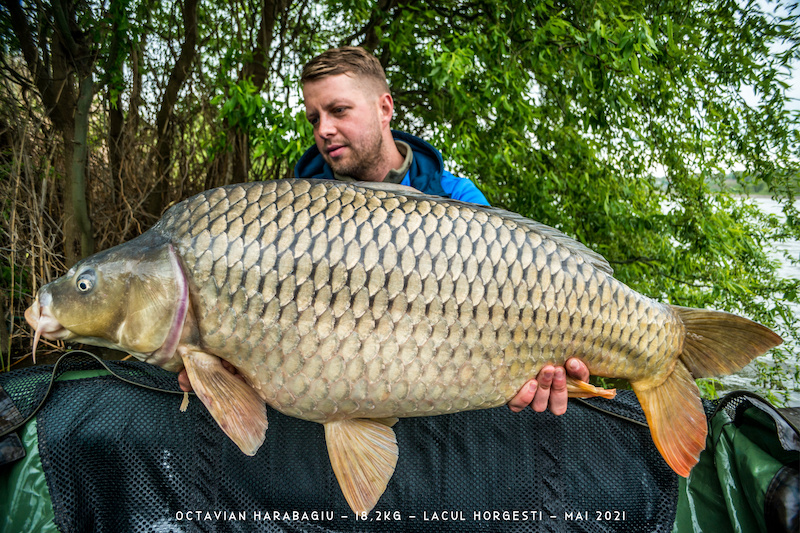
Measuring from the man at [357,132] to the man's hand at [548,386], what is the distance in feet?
2.50

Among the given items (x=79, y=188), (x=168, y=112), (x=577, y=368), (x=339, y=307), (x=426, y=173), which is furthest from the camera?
(x=168, y=112)

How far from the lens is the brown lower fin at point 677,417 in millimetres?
1127

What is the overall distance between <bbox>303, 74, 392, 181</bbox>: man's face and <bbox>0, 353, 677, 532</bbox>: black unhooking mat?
834mm

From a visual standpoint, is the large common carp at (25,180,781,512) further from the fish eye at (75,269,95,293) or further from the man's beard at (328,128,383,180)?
the man's beard at (328,128,383,180)

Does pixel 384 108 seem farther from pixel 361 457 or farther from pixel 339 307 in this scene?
pixel 361 457

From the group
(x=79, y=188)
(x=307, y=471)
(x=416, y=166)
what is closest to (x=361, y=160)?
(x=416, y=166)

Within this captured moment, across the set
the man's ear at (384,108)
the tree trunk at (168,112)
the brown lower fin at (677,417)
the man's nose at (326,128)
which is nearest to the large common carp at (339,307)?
the brown lower fin at (677,417)

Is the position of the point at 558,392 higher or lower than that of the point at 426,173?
lower

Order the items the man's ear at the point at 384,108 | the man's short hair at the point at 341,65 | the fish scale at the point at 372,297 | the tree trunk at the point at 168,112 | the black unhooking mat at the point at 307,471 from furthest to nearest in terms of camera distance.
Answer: the tree trunk at the point at 168,112 < the man's ear at the point at 384,108 < the man's short hair at the point at 341,65 < the black unhooking mat at the point at 307,471 < the fish scale at the point at 372,297

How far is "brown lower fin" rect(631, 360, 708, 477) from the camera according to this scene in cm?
113

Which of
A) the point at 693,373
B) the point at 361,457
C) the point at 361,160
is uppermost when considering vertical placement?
the point at 361,160

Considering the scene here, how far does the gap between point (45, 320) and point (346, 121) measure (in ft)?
3.34

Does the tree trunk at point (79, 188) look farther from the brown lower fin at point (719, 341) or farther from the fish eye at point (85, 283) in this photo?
the brown lower fin at point (719, 341)

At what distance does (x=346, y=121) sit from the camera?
1.70 meters
